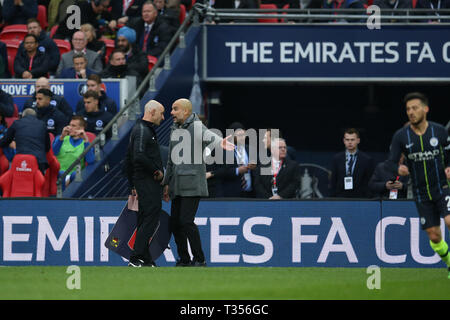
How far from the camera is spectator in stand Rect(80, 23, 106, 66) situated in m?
17.9

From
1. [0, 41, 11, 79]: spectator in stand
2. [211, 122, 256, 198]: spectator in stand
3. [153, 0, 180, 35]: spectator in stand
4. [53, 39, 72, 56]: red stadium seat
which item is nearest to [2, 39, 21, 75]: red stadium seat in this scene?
[0, 41, 11, 79]: spectator in stand

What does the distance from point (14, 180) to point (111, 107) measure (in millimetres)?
2378

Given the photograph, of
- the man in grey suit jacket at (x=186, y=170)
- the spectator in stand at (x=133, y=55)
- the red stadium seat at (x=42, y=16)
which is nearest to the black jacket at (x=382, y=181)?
the man in grey suit jacket at (x=186, y=170)

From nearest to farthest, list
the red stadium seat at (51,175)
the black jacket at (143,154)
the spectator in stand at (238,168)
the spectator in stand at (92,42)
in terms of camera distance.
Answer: the black jacket at (143,154)
the spectator in stand at (238,168)
the red stadium seat at (51,175)
the spectator in stand at (92,42)

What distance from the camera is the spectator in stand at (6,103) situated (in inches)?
627

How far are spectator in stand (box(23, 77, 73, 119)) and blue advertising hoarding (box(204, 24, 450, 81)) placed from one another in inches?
139

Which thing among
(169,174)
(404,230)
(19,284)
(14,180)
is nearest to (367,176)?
(404,230)

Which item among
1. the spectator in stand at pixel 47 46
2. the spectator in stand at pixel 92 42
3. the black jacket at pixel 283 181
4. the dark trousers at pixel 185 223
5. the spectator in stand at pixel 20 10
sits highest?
the spectator in stand at pixel 20 10

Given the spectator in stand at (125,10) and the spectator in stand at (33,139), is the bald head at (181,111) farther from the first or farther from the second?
the spectator in stand at (125,10)

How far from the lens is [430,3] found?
18844 mm

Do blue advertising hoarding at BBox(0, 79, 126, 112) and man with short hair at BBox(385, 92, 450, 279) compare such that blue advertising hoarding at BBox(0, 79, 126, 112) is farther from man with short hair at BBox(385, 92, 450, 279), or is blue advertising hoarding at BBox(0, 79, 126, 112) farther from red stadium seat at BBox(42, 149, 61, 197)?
man with short hair at BBox(385, 92, 450, 279)

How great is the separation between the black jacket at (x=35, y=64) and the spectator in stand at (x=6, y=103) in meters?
1.25

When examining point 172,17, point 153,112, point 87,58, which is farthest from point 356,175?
point 87,58
